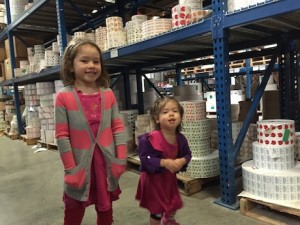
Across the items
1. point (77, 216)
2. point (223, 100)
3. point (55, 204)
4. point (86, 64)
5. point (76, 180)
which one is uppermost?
point (86, 64)

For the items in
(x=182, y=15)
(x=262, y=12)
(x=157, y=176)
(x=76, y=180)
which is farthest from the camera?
(x=182, y=15)

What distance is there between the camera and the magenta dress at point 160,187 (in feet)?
5.56

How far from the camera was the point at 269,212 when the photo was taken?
2154 millimetres

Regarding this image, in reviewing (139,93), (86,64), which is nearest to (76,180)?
(86,64)

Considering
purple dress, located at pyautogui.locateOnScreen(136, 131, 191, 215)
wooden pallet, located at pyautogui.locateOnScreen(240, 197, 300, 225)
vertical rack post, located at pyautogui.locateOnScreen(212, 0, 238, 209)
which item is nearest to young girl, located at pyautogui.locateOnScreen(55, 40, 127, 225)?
purple dress, located at pyautogui.locateOnScreen(136, 131, 191, 215)

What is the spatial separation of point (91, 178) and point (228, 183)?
4.12 feet

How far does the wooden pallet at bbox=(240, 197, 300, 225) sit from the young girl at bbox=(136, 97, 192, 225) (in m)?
0.71

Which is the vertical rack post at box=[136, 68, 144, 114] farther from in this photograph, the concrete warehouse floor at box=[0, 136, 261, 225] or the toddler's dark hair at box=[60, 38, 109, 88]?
the toddler's dark hair at box=[60, 38, 109, 88]

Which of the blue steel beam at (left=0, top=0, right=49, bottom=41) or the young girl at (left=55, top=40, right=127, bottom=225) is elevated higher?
the blue steel beam at (left=0, top=0, right=49, bottom=41)

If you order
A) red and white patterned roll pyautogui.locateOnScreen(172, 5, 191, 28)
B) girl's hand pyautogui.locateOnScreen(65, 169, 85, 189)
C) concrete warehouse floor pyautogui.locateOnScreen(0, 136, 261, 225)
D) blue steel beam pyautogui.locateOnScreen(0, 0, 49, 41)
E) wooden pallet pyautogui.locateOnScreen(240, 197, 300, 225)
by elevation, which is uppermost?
blue steel beam pyautogui.locateOnScreen(0, 0, 49, 41)

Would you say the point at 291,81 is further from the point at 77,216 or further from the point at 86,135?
the point at 77,216

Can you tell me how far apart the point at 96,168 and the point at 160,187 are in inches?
17.2

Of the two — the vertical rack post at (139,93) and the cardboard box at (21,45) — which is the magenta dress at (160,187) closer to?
the vertical rack post at (139,93)

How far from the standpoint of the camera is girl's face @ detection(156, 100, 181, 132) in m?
1.65
